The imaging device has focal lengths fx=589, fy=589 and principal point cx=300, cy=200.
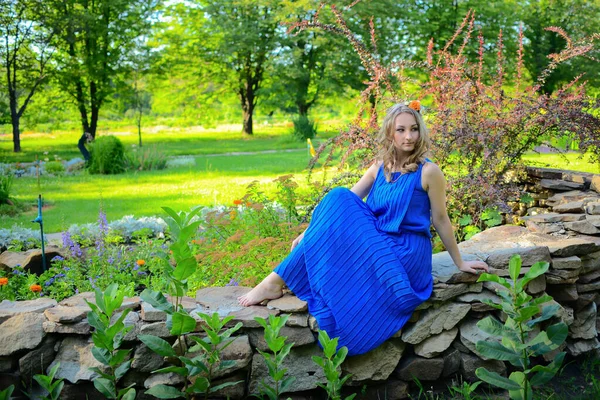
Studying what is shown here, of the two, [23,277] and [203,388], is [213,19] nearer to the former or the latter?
[23,277]

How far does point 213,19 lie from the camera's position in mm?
25172

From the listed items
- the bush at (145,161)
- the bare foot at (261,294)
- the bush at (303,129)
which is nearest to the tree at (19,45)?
the bush at (145,161)

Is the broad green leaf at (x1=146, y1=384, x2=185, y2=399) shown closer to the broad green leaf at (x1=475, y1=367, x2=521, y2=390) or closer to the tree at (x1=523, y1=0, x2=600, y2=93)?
the broad green leaf at (x1=475, y1=367, x2=521, y2=390)

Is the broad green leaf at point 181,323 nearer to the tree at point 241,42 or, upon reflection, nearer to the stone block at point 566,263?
the stone block at point 566,263

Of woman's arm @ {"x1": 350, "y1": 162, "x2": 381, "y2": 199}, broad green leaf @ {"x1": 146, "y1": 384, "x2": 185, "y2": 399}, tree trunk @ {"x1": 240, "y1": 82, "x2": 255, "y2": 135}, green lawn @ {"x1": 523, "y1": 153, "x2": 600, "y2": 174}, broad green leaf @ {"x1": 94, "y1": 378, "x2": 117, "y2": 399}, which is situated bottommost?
broad green leaf @ {"x1": 146, "y1": 384, "x2": 185, "y2": 399}

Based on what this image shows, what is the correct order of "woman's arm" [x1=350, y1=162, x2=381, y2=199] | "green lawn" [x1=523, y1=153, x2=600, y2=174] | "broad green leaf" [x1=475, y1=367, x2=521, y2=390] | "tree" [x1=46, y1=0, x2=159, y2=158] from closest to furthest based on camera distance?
"broad green leaf" [x1=475, y1=367, x2=521, y2=390] → "woman's arm" [x1=350, y1=162, x2=381, y2=199] → "green lawn" [x1=523, y1=153, x2=600, y2=174] → "tree" [x1=46, y1=0, x2=159, y2=158]

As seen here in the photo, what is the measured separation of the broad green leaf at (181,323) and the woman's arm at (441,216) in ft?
4.09

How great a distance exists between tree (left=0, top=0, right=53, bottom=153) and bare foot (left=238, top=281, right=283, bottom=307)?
16.6 meters

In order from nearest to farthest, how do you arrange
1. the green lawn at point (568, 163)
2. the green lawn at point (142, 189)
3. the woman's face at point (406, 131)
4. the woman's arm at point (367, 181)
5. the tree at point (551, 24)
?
the woman's face at point (406, 131) < the woman's arm at point (367, 181) < the green lawn at point (568, 163) < the green lawn at point (142, 189) < the tree at point (551, 24)

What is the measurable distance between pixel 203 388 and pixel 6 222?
5.03 meters

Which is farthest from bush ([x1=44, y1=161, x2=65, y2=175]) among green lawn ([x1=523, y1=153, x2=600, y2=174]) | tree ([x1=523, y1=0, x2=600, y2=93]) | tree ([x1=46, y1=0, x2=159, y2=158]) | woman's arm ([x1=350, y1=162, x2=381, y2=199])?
tree ([x1=523, y1=0, x2=600, y2=93])

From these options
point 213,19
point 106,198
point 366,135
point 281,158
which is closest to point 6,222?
point 106,198

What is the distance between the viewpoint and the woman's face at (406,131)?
2.86 metres

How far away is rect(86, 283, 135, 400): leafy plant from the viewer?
7.24ft
